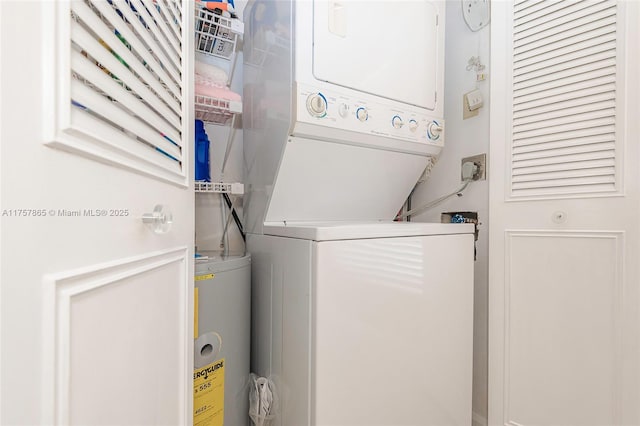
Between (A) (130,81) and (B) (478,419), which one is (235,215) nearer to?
(A) (130,81)

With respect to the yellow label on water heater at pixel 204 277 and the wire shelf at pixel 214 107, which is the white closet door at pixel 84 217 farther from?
the wire shelf at pixel 214 107

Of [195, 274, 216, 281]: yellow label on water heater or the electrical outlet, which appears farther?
the electrical outlet

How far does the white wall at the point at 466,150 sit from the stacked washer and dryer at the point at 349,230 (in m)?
0.19

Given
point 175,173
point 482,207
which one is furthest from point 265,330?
point 482,207

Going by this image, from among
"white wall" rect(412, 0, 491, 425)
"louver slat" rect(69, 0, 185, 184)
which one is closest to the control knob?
"white wall" rect(412, 0, 491, 425)

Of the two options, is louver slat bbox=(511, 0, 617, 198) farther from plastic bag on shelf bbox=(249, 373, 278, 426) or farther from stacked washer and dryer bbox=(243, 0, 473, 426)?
plastic bag on shelf bbox=(249, 373, 278, 426)

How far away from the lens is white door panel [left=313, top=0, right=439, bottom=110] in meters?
1.21

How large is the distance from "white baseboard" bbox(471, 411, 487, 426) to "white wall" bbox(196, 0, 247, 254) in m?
1.43

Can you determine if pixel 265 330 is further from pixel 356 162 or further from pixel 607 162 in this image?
pixel 607 162

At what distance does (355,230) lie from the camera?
110cm

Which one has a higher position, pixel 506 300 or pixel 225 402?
pixel 506 300

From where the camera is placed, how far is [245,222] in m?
1.62

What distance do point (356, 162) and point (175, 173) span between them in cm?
84

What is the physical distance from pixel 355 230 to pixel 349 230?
0.02m
